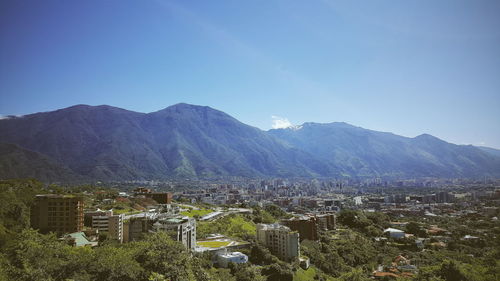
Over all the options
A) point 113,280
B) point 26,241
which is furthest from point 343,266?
point 26,241

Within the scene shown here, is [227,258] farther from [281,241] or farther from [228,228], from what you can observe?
[228,228]

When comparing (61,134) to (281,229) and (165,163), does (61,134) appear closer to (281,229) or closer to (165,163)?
(165,163)

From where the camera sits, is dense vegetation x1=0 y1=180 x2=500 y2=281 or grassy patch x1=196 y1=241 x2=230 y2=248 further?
grassy patch x1=196 y1=241 x2=230 y2=248

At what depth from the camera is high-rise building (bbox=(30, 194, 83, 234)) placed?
31359 millimetres

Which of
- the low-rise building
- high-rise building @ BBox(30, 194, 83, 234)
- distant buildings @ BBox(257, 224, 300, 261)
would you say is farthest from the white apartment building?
distant buildings @ BBox(257, 224, 300, 261)

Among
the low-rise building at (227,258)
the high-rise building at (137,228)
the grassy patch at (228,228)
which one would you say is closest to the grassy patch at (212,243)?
the low-rise building at (227,258)

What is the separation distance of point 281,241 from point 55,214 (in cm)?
2101

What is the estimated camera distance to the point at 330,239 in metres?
45.0

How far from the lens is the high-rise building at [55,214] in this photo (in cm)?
3136

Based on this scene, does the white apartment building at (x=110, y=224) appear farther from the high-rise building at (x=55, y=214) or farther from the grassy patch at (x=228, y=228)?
the grassy patch at (x=228, y=228)

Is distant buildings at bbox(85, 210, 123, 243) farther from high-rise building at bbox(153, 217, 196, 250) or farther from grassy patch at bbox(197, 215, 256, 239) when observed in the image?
grassy patch at bbox(197, 215, 256, 239)

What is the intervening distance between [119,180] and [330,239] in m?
110

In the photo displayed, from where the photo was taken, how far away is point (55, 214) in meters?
31.7

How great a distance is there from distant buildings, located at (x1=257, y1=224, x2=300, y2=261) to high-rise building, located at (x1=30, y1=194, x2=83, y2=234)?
1787 centimetres
